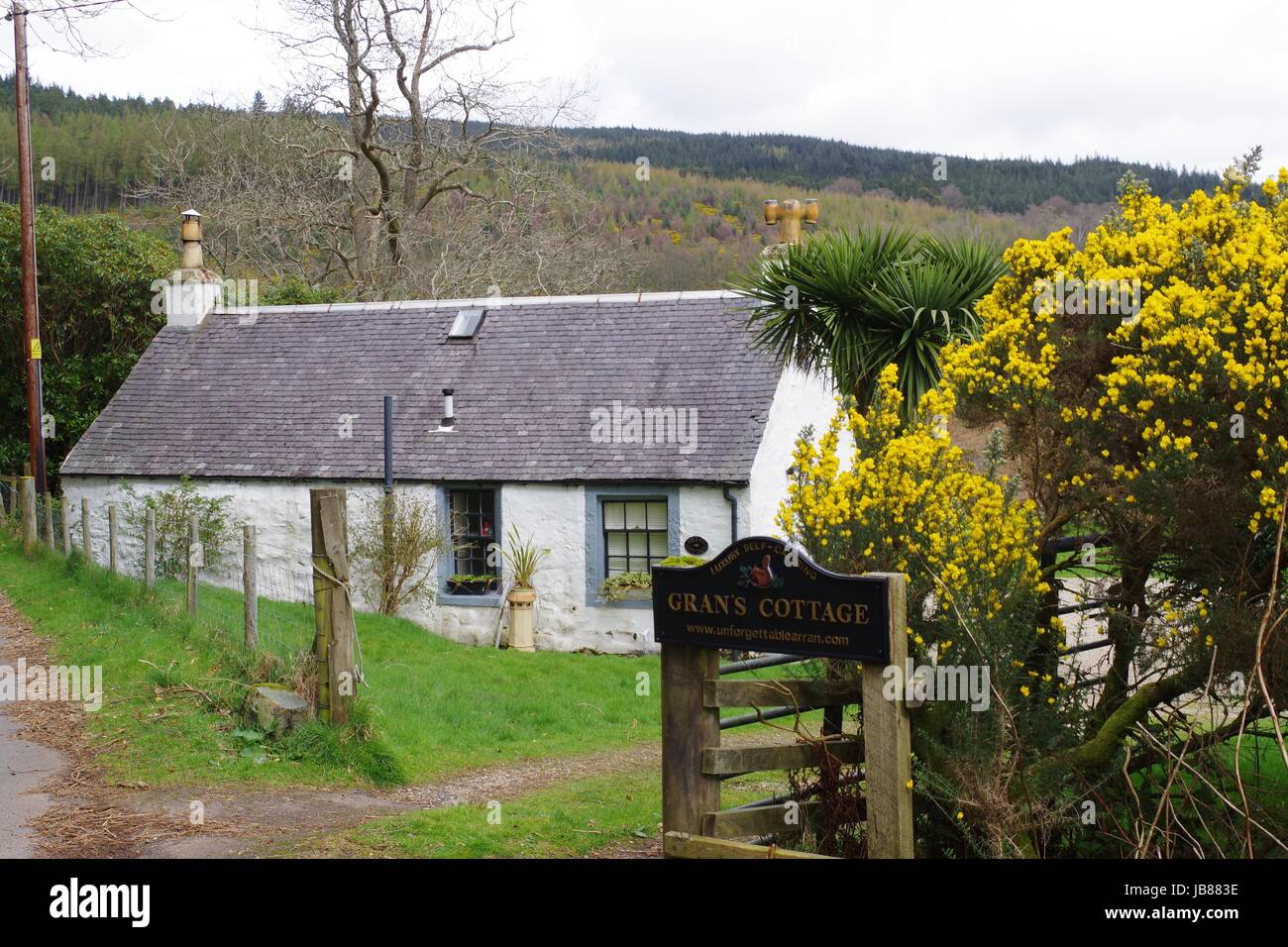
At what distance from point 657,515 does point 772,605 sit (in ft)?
36.8

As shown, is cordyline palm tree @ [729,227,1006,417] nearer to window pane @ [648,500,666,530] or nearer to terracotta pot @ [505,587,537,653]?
window pane @ [648,500,666,530]

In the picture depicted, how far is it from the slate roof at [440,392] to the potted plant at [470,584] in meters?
1.48

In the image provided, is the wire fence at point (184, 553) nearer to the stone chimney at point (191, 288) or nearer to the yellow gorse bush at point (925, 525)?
the stone chimney at point (191, 288)

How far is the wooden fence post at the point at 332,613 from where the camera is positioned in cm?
968

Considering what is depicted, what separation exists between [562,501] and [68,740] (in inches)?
350

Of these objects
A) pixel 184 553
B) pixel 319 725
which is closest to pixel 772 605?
pixel 319 725

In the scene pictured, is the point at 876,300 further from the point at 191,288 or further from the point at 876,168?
the point at 876,168

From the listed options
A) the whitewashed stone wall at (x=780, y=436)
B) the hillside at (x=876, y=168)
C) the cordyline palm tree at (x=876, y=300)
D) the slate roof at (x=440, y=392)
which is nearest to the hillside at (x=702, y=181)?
the hillside at (x=876, y=168)

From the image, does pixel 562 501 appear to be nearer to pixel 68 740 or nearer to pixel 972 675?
pixel 68 740

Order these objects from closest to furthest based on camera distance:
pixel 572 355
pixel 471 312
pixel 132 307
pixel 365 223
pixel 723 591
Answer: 1. pixel 723 591
2. pixel 572 355
3. pixel 471 312
4. pixel 132 307
5. pixel 365 223

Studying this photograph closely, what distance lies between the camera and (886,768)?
623cm

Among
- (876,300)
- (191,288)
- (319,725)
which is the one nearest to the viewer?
(319,725)

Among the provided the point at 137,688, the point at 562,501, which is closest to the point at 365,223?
the point at 562,501
